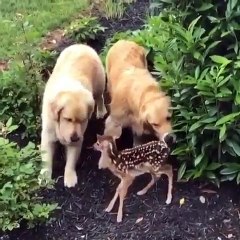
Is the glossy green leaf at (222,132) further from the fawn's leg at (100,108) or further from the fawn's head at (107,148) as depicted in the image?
the fawn's leg at (100,108)

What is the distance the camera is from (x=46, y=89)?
645 cm

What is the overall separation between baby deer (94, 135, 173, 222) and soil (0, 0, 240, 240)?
0.10m

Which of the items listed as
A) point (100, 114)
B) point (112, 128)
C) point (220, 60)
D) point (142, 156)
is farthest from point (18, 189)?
point (100, 114)

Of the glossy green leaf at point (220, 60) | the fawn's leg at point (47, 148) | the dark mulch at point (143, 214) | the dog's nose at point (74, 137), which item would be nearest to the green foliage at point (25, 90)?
the fawn's leg at point (47, 148)

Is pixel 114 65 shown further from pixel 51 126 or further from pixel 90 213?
pixel 90 213

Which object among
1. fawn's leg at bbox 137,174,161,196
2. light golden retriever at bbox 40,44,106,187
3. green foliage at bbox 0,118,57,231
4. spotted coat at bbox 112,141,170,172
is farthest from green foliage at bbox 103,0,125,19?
green foliage at bbox 0,118,57,231

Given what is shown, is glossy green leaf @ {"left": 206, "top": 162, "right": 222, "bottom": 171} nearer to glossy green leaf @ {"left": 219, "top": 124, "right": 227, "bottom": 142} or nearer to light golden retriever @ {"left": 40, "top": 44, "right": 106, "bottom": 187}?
glossy green leaf @ {"left": 219, "top": 124, "right": 227, "bottom": 142}

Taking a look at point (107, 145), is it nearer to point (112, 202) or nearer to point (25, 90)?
point (112, 202)

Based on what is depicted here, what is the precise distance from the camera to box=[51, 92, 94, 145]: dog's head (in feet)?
19.6

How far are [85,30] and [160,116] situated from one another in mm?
2599

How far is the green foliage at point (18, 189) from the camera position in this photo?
5.16 m

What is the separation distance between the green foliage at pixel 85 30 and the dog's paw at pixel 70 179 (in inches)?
91.8

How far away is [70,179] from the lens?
6.07m

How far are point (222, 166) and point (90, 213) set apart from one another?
39.7 inches
